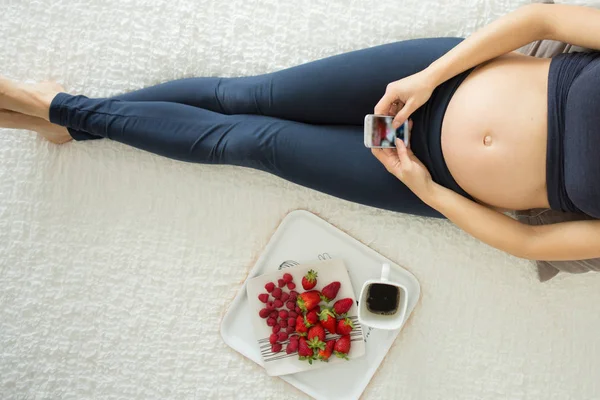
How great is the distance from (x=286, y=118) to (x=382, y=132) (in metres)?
0.26

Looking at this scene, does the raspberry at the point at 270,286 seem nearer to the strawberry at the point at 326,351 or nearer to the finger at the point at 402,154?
the strawberry at the point at 326,351

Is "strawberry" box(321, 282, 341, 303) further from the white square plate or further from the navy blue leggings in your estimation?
the navy blue leggings

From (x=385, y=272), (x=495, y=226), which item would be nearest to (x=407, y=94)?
(x=495, y=226)

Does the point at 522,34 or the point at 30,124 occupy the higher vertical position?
the point at 522,34

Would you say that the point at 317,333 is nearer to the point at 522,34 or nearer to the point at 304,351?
the point at 304,351

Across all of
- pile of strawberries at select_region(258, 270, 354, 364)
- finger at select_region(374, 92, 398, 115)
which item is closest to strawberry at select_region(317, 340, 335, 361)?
pile of strawberries at select_region(258, 270, 354, 364)

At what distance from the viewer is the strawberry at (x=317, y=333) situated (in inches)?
45.0

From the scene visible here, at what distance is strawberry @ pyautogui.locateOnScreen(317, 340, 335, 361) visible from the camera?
1148 millimetres

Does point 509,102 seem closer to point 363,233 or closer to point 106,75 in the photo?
point 363,233

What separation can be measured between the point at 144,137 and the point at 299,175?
35cm

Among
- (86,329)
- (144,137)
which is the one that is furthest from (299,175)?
(86,329)

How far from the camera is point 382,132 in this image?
889 millimetres

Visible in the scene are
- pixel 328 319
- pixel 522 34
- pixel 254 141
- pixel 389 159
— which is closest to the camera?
pixel 522 34

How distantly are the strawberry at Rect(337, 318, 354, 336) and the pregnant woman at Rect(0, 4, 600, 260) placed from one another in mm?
319
